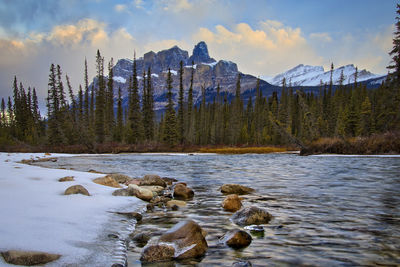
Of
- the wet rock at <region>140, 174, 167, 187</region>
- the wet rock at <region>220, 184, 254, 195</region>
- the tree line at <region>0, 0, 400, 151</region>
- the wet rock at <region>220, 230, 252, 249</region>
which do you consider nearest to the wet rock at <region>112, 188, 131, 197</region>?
the wet rock at <region>140, 174, 167, 187</region>

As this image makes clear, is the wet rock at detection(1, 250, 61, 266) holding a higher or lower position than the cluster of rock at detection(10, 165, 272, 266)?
higher

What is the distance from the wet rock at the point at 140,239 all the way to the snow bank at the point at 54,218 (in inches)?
20.9

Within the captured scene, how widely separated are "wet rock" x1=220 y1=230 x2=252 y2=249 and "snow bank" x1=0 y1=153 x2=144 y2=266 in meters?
1.75

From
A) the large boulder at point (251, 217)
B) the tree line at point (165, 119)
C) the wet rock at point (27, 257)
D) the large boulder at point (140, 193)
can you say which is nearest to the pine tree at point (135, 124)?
the tree line at point (165, 119)

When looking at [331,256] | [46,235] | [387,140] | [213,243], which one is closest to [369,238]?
[331,256]

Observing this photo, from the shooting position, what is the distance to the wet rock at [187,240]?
11.1 ft

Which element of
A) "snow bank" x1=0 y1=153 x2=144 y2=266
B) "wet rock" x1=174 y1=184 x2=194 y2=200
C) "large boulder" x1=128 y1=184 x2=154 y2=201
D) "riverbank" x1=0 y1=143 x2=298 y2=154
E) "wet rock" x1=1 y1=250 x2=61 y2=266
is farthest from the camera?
"riverbank" x1=0 y1=143 x2=298 y2=154

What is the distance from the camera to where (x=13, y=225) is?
3275 millimetres

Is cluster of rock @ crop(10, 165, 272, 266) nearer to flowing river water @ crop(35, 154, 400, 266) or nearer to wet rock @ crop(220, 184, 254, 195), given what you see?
flowing river water @ crop(35, 154, 400, 266)

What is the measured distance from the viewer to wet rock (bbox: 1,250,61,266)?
2.45 meters

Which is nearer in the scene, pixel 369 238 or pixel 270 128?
pixel 369 238

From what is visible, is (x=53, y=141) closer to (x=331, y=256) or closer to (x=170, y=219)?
(x=170, y=219)

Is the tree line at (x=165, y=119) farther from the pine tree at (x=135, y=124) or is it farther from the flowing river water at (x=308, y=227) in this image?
the flowing river water at (x=308, y=227)

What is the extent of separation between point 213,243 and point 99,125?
158 ft
